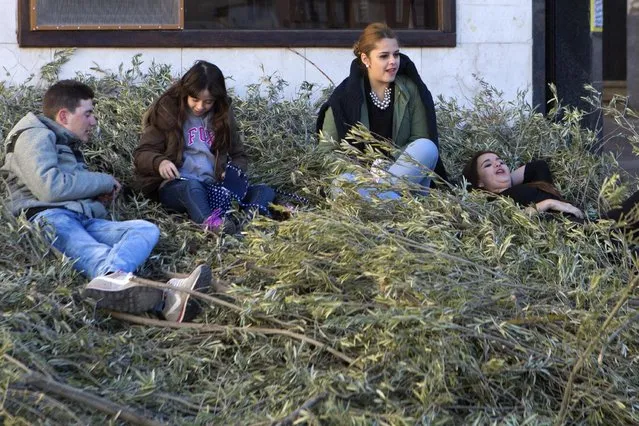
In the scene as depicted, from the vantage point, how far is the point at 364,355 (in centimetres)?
454

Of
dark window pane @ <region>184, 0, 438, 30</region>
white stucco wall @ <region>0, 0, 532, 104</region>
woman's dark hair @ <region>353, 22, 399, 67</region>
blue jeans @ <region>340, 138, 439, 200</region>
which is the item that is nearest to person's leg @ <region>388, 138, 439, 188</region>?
blue jeans @ <region>340, 138, 439, 200</region>

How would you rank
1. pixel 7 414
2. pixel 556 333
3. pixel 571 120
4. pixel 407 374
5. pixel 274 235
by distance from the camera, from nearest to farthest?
pixel 7 414 < pixel 407 374 < pixel 556 333 < pixel 274 235 < pixel 571 120

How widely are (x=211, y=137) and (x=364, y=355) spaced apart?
267cm

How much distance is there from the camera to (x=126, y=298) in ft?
17.2

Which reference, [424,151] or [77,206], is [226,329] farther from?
[424,151]

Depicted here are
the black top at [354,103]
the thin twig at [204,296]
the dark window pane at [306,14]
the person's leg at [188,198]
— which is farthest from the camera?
the dark window pane at [306,14]

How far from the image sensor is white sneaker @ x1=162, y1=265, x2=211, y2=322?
5.25m

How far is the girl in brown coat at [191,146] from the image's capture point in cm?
654

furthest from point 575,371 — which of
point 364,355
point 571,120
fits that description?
point 571,120

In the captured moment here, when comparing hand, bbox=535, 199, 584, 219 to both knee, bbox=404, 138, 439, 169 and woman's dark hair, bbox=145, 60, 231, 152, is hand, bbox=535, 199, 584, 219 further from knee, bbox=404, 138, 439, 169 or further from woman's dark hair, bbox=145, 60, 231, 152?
woman's dark hair, bbox=145, 60, 231, 152

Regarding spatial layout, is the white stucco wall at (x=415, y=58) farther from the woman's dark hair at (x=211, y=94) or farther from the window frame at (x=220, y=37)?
the woman's dark hair at (x=211, y=94)

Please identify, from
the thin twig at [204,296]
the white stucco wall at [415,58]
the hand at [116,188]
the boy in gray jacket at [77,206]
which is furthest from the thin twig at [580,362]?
the white stucco wall at [415,58]

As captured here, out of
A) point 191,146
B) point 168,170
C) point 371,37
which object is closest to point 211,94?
point 191,146

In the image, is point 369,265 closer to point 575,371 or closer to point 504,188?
point 575,371
